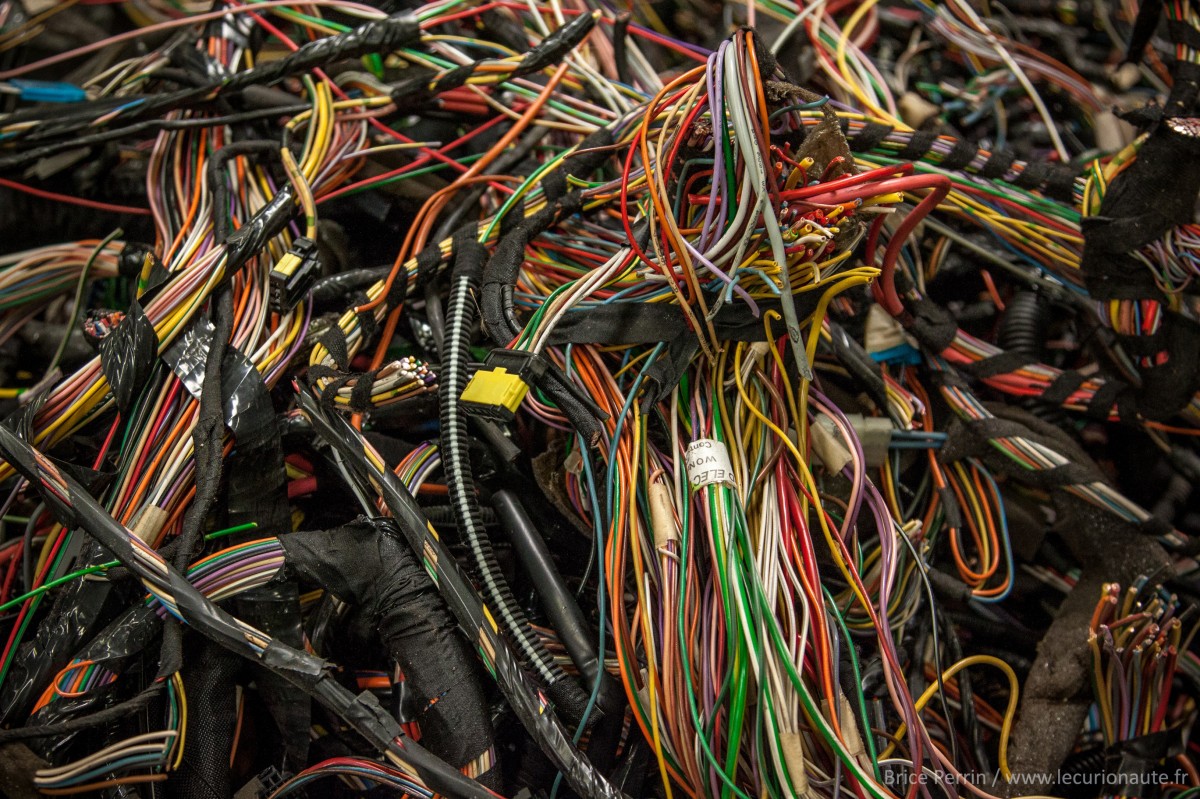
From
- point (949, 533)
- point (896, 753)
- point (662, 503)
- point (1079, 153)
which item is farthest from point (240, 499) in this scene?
point (1079, 153)

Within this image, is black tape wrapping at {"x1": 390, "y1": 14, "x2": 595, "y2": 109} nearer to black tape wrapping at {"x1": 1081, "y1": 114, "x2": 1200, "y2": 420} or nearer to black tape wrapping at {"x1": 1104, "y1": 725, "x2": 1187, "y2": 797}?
black tape wrapping at {"x1": 1081, "y1": 114, "x2": 1200, "y2": 420}

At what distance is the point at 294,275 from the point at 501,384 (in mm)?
446

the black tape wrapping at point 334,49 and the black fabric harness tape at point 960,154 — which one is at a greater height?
the black tape wrapping at point 334,49

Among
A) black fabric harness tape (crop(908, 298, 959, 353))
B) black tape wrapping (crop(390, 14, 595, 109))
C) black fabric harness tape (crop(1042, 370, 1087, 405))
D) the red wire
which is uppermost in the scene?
black tape wrapping (crop(390, 14, 595, 109))

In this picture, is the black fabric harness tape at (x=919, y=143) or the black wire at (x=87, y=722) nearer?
the black wire at (x=87, y=722)

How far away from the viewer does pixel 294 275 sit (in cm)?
124

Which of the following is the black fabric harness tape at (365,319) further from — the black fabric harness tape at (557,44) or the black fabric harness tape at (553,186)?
the black fabric harness tape at (557,44)

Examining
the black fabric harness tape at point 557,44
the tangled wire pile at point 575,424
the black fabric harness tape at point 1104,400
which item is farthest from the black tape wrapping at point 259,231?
the black fabric harness tape at point 1104,400

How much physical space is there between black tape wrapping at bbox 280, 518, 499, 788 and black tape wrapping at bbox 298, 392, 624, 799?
33 millimetres

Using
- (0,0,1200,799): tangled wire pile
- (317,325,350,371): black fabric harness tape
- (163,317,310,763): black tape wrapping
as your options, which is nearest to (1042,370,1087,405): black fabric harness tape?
(0,0,1200,799): tangled wire pile

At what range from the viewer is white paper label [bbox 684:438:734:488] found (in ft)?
3.52

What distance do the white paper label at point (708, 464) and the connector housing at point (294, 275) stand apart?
69 centimetres

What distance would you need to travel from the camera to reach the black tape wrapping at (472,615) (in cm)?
99

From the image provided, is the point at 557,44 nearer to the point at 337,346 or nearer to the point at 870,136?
the point at 870,136
